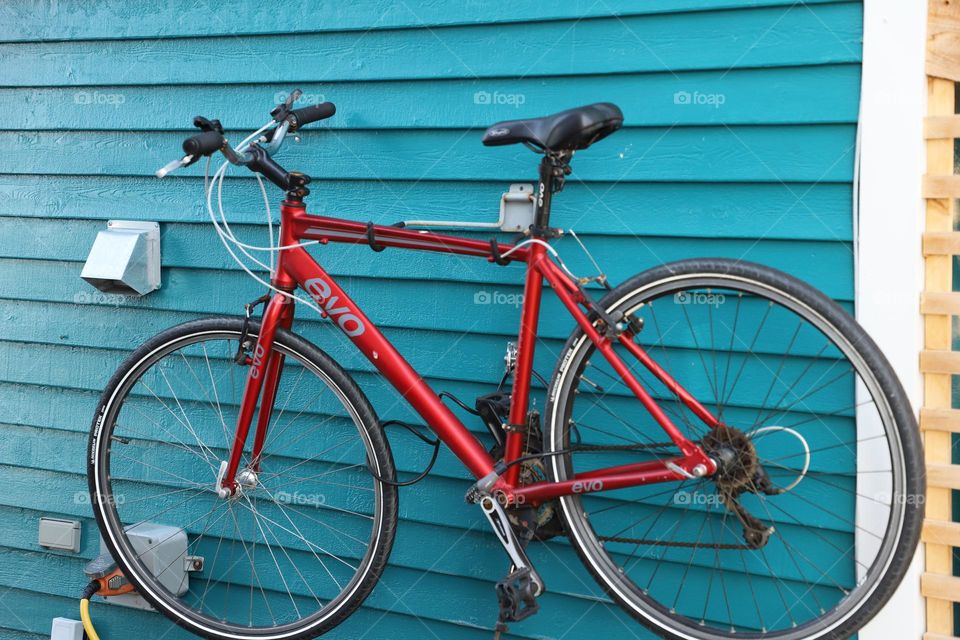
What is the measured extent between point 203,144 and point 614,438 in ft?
4.01

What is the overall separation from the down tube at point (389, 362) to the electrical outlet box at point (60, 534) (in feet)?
4.44

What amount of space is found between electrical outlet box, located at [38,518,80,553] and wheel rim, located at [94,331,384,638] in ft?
0.71

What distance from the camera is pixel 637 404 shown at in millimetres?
2229

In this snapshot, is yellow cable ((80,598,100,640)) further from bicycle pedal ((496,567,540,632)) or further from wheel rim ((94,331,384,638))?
bicycle pedal ((496,567,540,632))

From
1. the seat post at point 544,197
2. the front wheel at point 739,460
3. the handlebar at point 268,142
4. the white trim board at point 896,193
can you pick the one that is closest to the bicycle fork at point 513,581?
the front wheel at point 739,460

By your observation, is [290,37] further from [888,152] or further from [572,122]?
[888,152]

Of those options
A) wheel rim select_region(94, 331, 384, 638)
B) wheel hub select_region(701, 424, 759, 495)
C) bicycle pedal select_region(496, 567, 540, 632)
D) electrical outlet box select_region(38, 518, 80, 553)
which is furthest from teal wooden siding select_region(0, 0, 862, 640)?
wheel hub select_region(701, 424, 759, 495)

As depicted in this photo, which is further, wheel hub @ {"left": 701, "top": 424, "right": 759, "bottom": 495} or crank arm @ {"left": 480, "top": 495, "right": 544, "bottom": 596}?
crank arm @ {"left": 480, "top": 495, "right": 544, "bottom": 596}

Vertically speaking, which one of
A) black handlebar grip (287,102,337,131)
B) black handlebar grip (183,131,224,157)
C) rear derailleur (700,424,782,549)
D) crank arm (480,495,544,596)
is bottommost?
crank arm (480,495,544,596)

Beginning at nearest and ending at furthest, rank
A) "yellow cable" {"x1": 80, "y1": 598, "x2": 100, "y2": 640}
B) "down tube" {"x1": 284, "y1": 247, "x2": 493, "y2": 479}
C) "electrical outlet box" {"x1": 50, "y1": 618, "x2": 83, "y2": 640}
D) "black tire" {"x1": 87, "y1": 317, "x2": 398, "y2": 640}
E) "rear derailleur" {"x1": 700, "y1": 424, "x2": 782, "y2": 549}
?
"rear derailleur" {"x1": 700, "y1": 424, "x2": 782, "y2": 549}, "down tube" {"x1": 284, "y1": 247, "x2": 493, "y2": 479}, "black tire" {"x1": 87, "y1": 317, "x2": 398, "y2": 640}, "yellow cable" {"x1": 80, "y1": 598, "x2": 100, "y2": 640}, "electrical outlet box" {"x1": 50, "y1": 618, "x2": 83, "y2": 640}

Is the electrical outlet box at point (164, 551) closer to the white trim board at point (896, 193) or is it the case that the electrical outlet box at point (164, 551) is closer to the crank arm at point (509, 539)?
the crank arm at point (509, 539)

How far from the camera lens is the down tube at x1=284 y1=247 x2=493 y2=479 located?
2.04 m

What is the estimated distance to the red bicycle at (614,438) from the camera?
1.82m

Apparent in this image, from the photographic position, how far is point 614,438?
7.35ft
